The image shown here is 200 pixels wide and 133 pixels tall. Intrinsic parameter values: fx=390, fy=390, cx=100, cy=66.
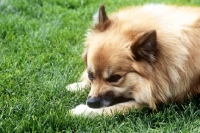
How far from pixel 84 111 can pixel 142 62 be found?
2.48ft

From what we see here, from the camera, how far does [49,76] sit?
15.7ft

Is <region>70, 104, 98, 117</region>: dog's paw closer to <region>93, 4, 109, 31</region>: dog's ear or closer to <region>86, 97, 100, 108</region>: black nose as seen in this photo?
<region>86, 97, 100, 108</region>: black nose

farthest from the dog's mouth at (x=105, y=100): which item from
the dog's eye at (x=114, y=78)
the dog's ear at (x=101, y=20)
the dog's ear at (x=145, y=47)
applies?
the dog's ear at (x=101, y=20)

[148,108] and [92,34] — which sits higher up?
[92,34]

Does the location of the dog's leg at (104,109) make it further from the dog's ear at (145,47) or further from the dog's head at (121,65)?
the dog's ear at (145,47)

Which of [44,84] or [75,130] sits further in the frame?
[44,84]

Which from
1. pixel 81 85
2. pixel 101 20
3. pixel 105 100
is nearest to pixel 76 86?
pixel 81 85

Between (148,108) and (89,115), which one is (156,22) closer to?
(148,108)

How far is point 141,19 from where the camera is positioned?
404 cm

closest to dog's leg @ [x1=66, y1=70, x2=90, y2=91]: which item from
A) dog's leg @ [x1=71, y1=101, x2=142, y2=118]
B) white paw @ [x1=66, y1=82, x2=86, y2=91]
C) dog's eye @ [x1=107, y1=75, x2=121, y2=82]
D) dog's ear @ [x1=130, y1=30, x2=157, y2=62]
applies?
white paw @ [x1=66, y1=82, x2=86, y2=91]

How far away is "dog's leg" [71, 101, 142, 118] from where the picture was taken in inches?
154

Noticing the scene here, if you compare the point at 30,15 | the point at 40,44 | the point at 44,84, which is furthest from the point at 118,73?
the point at 30,15

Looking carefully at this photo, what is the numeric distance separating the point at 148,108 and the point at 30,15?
131 inches

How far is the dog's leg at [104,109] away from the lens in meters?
3.92
